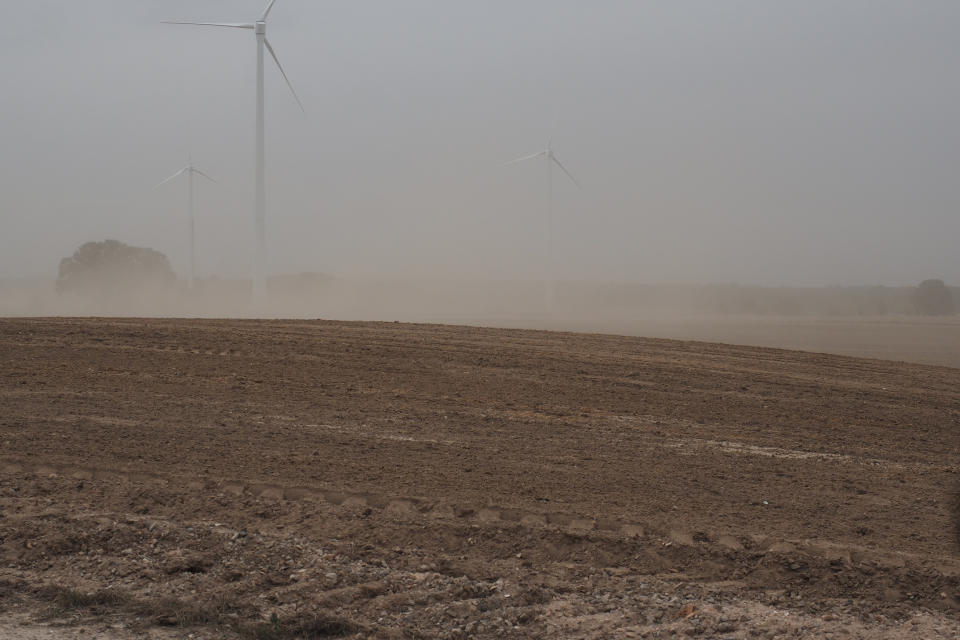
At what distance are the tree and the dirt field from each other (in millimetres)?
35480

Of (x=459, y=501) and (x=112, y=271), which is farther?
(x=112, y=271)

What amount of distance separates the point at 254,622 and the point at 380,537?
4.61 ft

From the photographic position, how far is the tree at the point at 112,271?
45.8m

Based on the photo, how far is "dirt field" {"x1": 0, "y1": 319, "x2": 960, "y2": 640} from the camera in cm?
507

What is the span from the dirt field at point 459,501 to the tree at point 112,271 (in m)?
35.5

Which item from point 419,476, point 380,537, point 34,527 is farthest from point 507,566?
point 34,527

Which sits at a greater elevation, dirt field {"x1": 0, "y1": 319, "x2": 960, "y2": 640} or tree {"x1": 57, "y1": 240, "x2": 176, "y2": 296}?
tree {"x1": 57, "y1": 240, "x2": 176, "y2": 296}

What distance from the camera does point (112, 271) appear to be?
46156mm

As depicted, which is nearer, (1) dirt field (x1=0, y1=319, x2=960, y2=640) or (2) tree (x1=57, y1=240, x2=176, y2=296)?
(1) dirt field (x1=0, y1=319, x2=960, y2=640)

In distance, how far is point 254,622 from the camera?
4840 mm

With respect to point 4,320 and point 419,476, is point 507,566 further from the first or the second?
point 4,320

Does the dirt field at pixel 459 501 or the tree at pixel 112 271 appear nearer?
the dirt field at pixel 459 501

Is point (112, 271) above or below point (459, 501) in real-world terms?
above

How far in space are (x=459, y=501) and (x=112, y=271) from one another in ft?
147
